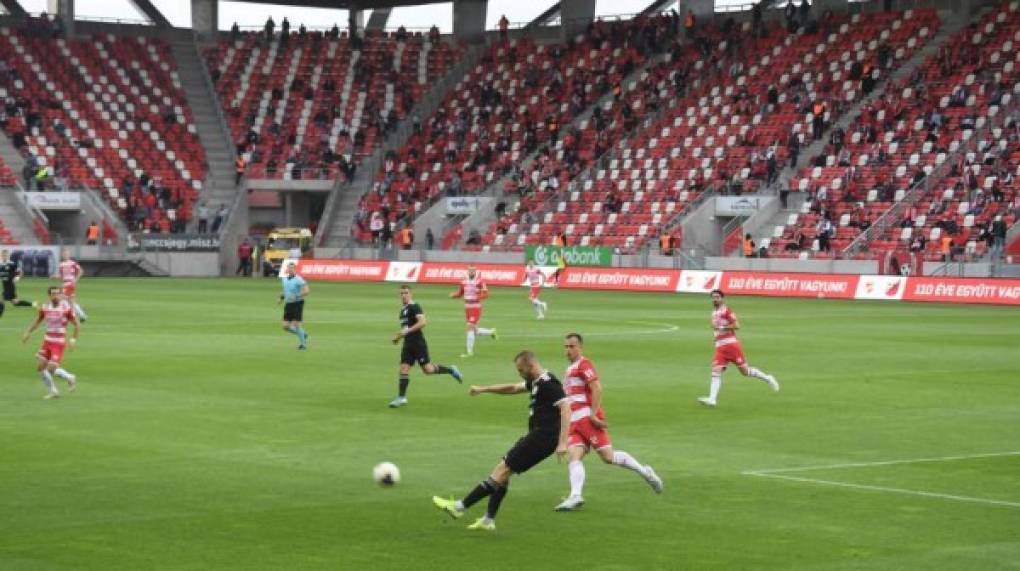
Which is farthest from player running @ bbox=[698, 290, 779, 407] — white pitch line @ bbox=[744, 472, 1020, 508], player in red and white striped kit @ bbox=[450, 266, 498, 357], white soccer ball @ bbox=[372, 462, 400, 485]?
white soccer ball @ bbox=[372, 462, 400, 485]

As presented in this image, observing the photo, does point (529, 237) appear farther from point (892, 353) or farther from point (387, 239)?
point (892, 353)

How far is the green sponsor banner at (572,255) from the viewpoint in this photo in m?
79.0

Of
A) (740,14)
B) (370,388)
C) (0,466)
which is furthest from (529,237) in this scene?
(0,466)

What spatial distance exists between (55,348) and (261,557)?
14325 mm

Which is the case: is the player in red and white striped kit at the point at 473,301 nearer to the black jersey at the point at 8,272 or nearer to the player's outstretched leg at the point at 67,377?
the player's outstretched leg at the point at 67,377

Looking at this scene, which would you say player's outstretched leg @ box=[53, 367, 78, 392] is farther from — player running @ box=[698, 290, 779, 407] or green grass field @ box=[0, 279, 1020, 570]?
player running @ box=[698, 290, 779, 407]

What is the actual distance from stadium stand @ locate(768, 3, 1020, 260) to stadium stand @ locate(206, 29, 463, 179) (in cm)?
2981

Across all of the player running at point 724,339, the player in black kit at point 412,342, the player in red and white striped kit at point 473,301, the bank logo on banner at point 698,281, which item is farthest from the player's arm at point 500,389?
the bank logo on banner at point 698,281

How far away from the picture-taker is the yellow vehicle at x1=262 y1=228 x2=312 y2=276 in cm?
9088

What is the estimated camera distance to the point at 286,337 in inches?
1702

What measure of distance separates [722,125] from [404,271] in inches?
666

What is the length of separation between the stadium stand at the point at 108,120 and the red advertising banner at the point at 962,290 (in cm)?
4158

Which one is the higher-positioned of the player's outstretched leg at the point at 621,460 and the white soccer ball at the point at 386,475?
the player's outstretched leg at the point at 621,460

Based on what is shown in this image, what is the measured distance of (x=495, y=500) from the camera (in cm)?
1645
